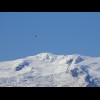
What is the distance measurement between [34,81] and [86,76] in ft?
98.2
